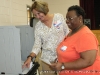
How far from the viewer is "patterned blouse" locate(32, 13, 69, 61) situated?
1840mm

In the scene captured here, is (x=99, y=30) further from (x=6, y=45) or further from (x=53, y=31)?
(x=6, y=45)

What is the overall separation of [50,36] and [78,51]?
747mm

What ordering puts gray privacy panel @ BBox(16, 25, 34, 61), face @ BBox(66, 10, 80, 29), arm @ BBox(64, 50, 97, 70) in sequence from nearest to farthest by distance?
arm @ BBox(64, 50, 97, 70) → face @ BBox(66, 10, 80, 29) → gray privacy panel @ BBox(16, 25, 34, 61)

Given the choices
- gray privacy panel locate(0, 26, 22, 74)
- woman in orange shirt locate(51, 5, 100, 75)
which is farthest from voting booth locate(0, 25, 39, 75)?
woman in orange shirt locate(51, 5, 100, 75)

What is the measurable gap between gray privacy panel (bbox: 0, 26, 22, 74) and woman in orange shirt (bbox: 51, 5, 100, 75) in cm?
39

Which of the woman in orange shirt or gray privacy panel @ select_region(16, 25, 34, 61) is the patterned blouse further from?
the woman in orange shirt

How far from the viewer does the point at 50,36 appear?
6.05 feet

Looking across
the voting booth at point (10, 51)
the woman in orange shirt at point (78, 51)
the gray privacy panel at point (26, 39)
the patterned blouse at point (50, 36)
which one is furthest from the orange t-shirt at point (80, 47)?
the gray privacy panel at point (26, 39)

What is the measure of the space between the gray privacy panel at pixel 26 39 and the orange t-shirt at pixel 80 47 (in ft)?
2.61

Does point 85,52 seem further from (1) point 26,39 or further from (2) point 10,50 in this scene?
(1) point 26,39

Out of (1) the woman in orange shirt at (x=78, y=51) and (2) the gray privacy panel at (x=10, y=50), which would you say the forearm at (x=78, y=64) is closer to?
(1) the woman in orange shirt at (x=78, y=51)

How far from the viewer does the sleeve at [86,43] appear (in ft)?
3.53

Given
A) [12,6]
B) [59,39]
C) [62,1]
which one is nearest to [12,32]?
[59,39]

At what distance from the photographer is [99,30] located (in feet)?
17.0
